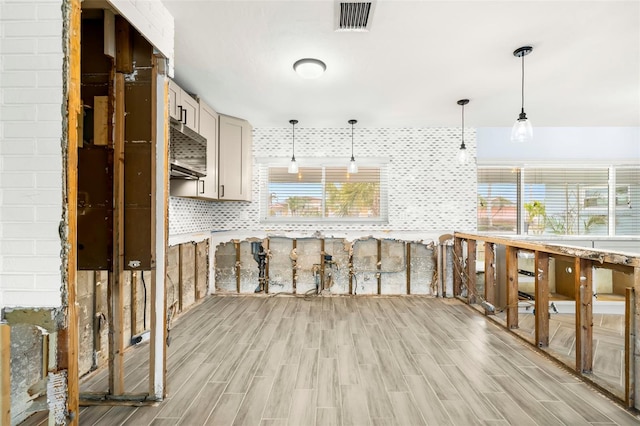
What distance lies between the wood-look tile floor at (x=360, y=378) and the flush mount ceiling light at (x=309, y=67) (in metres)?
2.50

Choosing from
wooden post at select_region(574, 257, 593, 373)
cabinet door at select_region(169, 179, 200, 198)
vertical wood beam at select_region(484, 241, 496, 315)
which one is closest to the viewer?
wooden post at select_region(574, 257, 593, 373)

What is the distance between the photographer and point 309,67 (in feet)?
8.83

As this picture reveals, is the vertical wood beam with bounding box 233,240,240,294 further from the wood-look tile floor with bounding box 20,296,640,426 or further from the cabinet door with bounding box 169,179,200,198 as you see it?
the cabinet door with bounding box 169,179,200,198

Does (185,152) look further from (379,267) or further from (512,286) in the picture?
(512,286)

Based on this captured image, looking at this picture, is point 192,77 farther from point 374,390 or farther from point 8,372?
point 374,390

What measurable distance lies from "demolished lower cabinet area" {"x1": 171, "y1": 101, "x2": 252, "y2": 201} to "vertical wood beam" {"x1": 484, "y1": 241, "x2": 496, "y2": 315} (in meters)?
3.27

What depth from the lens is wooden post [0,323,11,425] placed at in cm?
109

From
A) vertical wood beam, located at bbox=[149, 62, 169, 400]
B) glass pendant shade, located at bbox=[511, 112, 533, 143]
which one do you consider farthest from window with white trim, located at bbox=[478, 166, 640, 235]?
vertical wood beam, located at bbox=[149, 62, 169, 400]

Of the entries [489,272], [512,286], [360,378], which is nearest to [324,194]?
[489,272]

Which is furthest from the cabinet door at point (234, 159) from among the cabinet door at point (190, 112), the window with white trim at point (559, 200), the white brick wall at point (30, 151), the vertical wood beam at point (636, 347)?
the vertical wood beam at point (636, 347)

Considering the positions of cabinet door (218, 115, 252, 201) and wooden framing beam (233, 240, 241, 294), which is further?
wooden framing beam (233, 240, 241, 294)

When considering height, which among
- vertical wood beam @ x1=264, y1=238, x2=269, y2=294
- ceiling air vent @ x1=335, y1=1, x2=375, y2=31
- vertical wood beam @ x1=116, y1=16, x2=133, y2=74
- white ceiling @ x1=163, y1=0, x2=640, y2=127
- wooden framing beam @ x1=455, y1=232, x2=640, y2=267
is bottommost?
vertical wood beam @ x1=264, y1=238, x2=269, y2=294

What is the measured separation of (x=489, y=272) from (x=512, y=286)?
526mm

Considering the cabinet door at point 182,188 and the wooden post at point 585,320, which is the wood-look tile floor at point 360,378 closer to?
the wooden post at point 585,320
